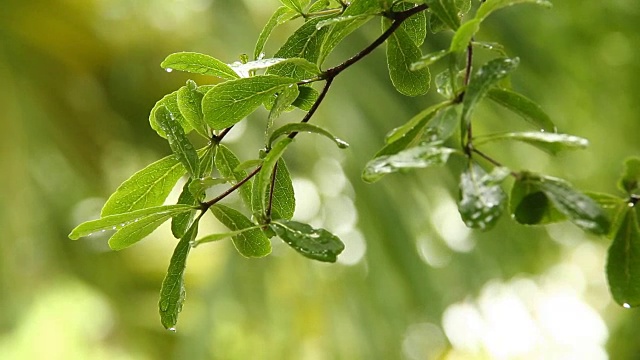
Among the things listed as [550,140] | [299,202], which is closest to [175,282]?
[550,140]

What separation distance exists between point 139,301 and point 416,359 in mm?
572

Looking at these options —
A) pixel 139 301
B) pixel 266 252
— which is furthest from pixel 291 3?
pixel 139 301

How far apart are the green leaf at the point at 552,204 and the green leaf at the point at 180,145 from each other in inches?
4.2

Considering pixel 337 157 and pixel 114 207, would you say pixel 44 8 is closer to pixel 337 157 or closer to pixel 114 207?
pixel 337 157

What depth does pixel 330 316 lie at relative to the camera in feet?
3.82

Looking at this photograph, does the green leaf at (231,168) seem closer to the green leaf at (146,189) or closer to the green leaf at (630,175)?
the green leaf at (146,189)

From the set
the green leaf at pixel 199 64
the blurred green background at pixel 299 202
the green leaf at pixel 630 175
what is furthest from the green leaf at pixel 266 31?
the blurred green background at pixel 299 202

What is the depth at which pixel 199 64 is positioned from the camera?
0.27 m

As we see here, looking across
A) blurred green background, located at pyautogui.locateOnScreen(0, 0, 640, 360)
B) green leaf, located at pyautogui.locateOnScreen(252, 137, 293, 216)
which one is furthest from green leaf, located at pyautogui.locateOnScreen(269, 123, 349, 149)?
blurred green background, located at pyautogui.locateOnScreen(0, 0, 640, 360)

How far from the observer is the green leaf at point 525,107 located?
0.23 m

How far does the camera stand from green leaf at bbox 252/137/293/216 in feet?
0.76

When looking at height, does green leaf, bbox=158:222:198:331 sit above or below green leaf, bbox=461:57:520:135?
below

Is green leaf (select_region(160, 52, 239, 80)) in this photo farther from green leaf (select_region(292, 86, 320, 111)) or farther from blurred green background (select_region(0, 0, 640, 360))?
blurred green background (select_region(0, 0, 640, 360))

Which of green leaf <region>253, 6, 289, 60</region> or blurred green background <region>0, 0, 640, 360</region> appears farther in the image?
blurred green background <region>0, 0, 640, 360</region>
